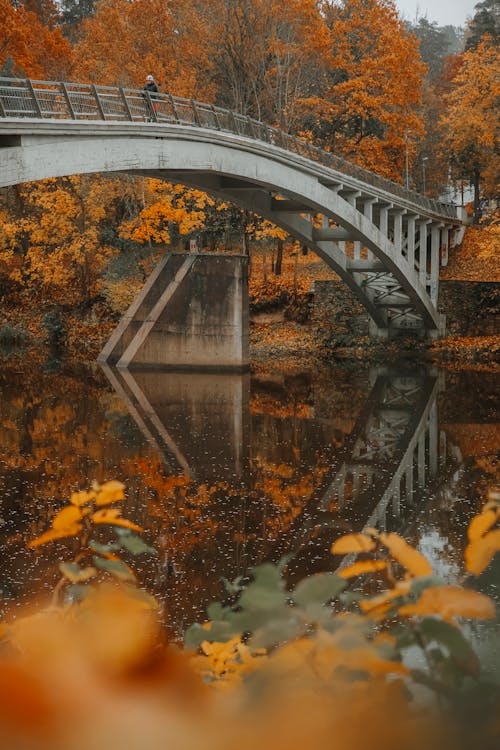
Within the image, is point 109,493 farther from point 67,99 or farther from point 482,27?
point 482,27

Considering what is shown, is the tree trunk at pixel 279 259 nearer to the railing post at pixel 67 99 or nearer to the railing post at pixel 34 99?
the railing post at pixel 67 99

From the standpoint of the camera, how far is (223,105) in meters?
34.8

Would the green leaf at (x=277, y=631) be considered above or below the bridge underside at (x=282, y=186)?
below

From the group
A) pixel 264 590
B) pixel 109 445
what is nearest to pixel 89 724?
pixel 264 590

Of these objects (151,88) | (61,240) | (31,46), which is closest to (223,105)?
(61,240)

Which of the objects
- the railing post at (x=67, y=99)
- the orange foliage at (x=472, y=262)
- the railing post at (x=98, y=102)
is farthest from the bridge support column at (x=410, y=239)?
the railing post at (x=67, y=99)

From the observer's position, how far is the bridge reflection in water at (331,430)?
39.6ft

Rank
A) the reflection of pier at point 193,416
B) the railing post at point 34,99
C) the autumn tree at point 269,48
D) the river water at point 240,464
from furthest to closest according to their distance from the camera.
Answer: the autumn tree at point 269,48 → the reflection of pier at point 193,416 → the railing post at point 34,99 → the river water at point 240,464

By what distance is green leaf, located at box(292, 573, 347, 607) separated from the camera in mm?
1799

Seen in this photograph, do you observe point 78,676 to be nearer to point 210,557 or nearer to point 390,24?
point 210,557

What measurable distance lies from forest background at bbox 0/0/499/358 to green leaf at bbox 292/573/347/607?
27887 mm

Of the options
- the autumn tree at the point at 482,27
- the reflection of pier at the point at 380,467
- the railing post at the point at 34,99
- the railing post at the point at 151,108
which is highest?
the autumn tree at the point at 482,27

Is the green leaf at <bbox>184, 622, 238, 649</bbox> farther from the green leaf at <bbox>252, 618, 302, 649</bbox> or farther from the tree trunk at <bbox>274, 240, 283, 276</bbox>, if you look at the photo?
the tree trunk at <bbox>274, 240, 283, 276</bbox>

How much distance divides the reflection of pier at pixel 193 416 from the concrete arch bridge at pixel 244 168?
4992mm
